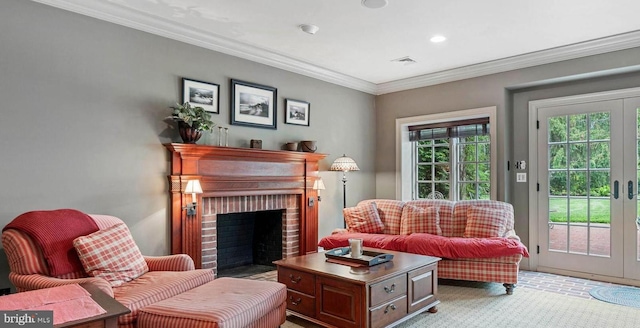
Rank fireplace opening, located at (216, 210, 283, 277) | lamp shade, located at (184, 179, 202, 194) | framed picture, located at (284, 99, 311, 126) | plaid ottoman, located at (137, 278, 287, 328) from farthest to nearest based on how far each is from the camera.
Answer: framed picture, located at (284, 99, 311, 126) → fireplace opening, located at (216, 210, 283, 277) → lamp shade, located at (184, 179, 202, 194) → plaid ottoman, located at (137, 278, 287, 328)

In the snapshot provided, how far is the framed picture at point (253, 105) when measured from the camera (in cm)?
418

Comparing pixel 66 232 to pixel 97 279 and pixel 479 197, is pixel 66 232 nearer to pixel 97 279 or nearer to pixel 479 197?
pixel 97 279

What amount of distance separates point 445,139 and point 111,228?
446cm

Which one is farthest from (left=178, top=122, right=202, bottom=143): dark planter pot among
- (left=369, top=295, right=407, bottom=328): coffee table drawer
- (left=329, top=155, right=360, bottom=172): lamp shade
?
(left=369, top=295, right=407, bottom=328): coffee table drawer

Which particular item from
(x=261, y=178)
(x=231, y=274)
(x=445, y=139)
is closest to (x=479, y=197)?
(x=445, y=139)

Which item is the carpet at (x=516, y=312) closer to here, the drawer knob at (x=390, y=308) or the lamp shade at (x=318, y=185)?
the drawer knob at (x=390, y=308)

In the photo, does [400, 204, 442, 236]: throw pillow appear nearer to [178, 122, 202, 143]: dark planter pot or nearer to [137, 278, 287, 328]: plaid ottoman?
[137, 278, 287, 328]: plaid ottoman

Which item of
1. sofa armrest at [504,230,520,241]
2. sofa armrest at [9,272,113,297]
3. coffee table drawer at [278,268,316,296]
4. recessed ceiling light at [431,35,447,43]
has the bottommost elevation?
coffee table drawer at [278,268,316,296]

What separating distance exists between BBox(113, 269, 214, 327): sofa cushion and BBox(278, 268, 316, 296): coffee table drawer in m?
0.57

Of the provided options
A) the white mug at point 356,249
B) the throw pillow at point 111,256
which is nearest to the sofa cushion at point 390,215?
the white mug at point 356,249

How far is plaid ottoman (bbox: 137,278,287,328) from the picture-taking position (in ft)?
6.78

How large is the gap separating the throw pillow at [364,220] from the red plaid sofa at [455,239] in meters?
0.10

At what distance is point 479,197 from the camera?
5.28 metres

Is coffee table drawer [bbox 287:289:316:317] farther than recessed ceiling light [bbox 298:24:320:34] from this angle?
No
